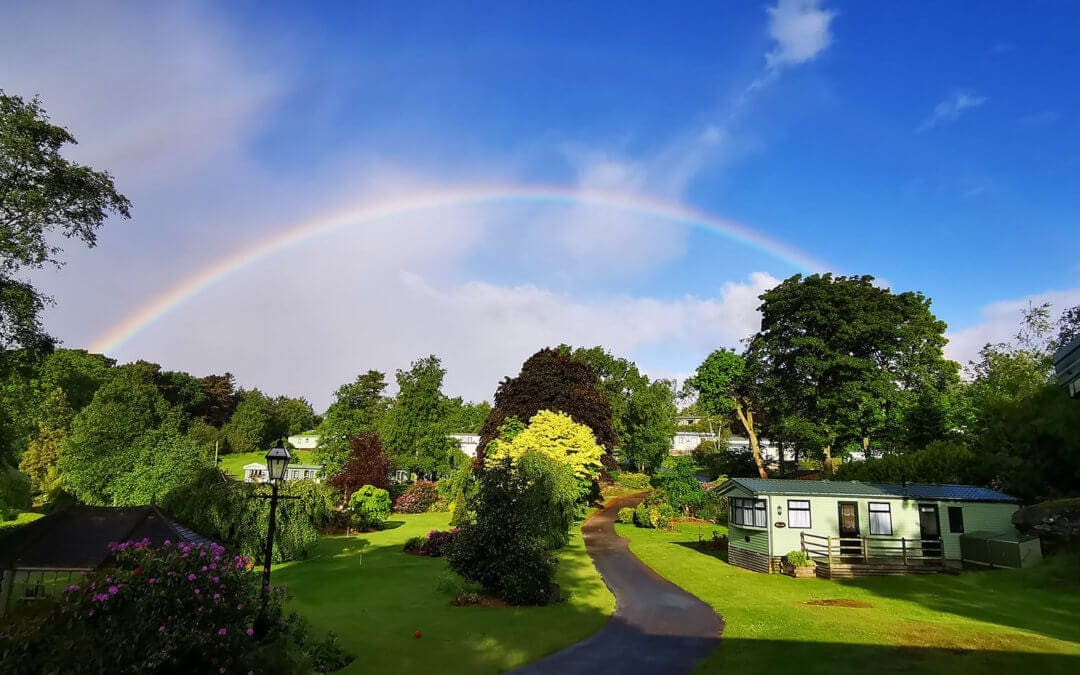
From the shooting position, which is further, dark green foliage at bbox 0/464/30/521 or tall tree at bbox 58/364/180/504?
tall tree at bbox 58/364/180/504

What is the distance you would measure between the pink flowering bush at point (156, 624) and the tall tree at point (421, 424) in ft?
194

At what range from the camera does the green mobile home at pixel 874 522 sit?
27.7 meters

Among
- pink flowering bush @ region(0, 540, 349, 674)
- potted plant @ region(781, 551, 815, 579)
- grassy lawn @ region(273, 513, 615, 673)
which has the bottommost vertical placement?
grassy lawn @ region(273, 513, 615, 673)

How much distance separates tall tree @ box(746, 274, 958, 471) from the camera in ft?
150

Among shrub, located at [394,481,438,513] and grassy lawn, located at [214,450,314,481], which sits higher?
grassy lawn, located at [214,450,314,481]

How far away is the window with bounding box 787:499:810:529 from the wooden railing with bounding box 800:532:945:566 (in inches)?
21.3

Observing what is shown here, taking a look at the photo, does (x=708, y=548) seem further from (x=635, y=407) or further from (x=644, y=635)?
(x=635, y=407)

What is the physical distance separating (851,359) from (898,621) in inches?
1258

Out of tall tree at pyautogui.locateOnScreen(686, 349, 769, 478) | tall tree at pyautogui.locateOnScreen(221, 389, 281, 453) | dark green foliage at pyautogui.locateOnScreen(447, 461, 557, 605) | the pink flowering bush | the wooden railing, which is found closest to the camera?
the pink flowering bush

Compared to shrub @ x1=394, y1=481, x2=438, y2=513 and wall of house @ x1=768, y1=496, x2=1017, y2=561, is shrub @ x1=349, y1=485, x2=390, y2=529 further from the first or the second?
wall of house @ x1=768, y1=496, x2=1017, y2=561

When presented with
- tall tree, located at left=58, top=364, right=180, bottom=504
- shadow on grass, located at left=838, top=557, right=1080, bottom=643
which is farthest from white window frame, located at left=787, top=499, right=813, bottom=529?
tall tree, located at left=58, top=364, right=180, bottom=504

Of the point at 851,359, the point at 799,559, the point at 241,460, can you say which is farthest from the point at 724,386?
the point at 241,460

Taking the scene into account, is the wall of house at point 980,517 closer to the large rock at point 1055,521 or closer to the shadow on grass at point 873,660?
the large rock at point 1055,521

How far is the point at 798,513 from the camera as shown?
2827 centimetres
